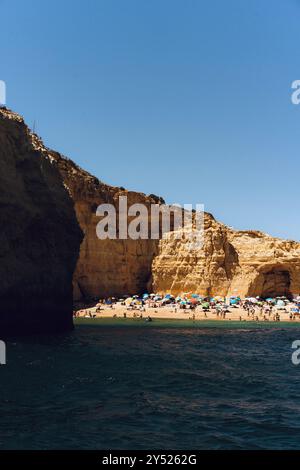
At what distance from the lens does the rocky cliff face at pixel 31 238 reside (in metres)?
35.9

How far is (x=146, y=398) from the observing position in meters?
17.1

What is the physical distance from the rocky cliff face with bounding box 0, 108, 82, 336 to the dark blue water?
19.0 ft

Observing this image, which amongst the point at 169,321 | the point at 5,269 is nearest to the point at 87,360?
the point at 5,269

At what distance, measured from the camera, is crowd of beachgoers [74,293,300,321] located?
66.4m

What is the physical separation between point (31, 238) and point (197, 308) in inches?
1564

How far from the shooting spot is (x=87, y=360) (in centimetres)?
2581

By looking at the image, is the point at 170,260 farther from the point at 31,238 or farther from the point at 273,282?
the point at 31,238

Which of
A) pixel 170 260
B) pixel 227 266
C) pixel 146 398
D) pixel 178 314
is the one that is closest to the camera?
pixel 146 398

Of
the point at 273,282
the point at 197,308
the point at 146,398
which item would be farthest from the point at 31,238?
the point at 273,282

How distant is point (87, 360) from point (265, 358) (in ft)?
38.5

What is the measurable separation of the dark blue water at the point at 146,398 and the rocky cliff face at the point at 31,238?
581cm

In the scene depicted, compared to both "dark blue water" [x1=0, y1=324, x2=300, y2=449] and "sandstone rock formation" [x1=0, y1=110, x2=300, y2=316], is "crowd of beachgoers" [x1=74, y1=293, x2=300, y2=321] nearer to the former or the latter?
"sandstone rock formation" [x1=0, y1=110, x2=300, y2=316]

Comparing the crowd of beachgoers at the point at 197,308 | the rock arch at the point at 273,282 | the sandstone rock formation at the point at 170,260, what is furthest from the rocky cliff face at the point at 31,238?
the rock arch at the point at 273,282
